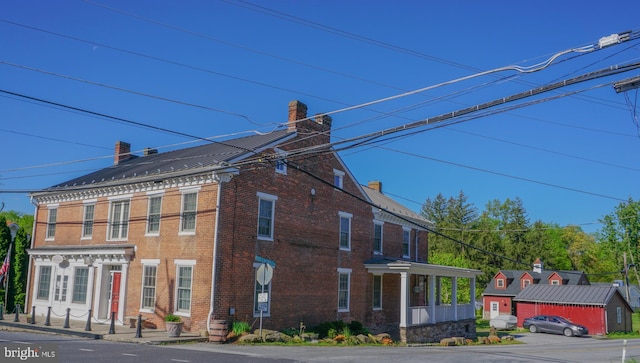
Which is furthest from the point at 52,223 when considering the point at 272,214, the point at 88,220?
the point at 272,214

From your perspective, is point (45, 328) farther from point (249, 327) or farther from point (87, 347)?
point (249, 327)

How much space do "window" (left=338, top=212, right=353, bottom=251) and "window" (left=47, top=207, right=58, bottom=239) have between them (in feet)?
52.1

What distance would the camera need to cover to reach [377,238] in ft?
107

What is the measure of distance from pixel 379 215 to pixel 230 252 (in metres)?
12.8

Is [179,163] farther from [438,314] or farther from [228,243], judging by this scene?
[438,314]

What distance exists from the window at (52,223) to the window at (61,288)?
2967 millimetres

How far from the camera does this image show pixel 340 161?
29.5 metres

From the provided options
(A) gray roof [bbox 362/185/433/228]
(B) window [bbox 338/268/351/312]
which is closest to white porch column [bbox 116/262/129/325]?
(B) window [bbox 338/268/351/312]

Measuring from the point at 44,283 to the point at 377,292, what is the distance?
1847 centimetres

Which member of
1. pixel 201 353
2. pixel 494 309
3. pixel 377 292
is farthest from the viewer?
pixel 494 309

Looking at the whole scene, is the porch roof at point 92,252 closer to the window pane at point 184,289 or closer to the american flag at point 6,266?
the american flag at point 6,266

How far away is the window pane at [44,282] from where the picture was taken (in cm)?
2861

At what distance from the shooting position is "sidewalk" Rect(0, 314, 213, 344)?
Result: 64.0 ft

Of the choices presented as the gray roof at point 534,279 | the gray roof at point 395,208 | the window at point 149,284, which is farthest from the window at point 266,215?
the gray roof at point 534,279
